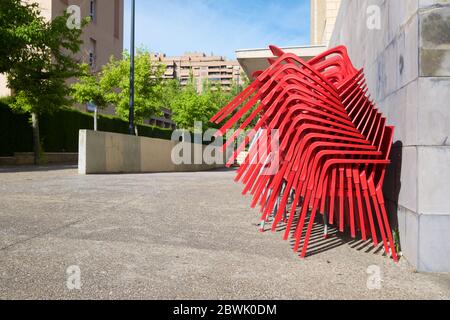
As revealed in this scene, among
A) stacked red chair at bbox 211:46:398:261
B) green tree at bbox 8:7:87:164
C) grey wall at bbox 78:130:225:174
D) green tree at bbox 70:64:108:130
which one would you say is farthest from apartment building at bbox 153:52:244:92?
stacked red chair at bbox 211:46:398:261

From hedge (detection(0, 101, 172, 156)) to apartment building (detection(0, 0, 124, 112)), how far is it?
23.9 ft

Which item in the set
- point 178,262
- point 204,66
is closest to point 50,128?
point 178,262

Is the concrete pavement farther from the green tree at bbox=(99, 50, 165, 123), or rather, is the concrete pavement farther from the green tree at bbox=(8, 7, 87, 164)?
the green tree at bbox=(99, 50, 165, 123)

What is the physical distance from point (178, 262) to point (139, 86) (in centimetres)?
2462

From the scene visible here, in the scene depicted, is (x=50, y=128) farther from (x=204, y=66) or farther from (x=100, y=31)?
(x=204, y=66)

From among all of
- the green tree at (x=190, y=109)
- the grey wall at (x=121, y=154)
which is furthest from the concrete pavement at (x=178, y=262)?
the green tree at (x=190, y=109)

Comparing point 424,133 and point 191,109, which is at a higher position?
point 191,109

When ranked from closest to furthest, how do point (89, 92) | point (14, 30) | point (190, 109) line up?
point (14, 30) → point (89, 92) → point (190, 109)

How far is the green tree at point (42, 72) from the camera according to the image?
55.1 feet

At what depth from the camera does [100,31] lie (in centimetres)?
3519

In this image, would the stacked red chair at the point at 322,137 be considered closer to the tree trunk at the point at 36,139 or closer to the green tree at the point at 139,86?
the tree trunk at the point at 36,139

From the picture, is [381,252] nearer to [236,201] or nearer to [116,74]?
[236,201]
